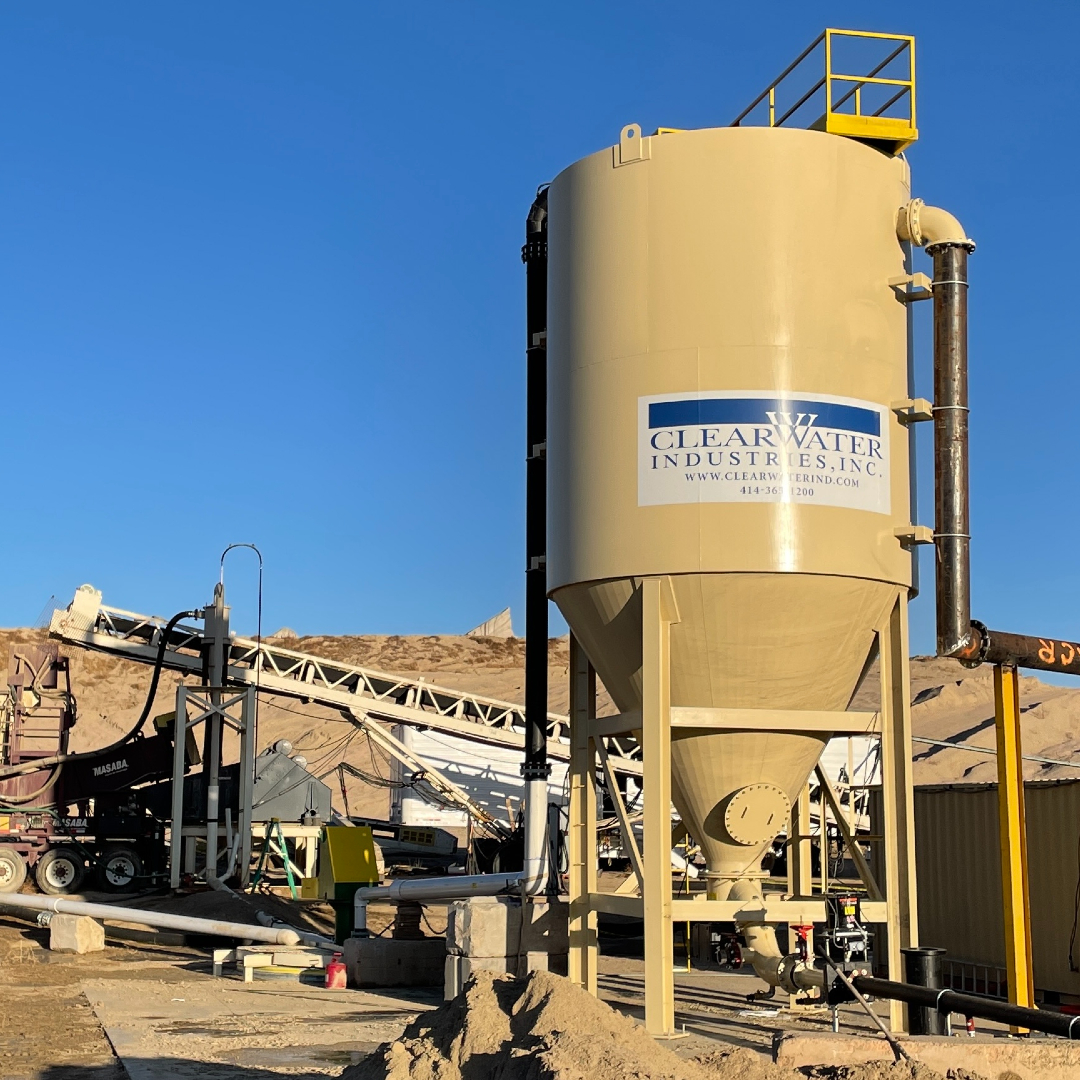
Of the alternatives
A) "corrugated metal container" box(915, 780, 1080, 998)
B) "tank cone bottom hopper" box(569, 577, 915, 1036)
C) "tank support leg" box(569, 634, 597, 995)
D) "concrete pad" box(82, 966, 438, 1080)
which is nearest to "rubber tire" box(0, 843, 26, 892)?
"concrete pad" box(82, 966, 438, 1080)

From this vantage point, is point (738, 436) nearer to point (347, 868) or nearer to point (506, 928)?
point (506, 928)

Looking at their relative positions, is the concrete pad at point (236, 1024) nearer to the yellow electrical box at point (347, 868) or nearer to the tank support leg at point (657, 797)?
the yellow electrical box at point (347, 868)

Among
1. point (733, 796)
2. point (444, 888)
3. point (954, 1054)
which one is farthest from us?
point (444, 888)

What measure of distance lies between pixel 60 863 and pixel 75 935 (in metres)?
6.44

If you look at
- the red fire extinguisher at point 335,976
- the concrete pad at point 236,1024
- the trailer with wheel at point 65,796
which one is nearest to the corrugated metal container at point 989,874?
the concrete pad at point 236,1024

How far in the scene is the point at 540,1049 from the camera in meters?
8.22

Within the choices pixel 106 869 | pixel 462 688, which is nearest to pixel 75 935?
pixel 106 869

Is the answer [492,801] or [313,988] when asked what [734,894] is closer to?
[313,988]

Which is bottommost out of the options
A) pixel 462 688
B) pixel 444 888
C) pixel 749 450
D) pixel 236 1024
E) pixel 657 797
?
pixel 236 1024

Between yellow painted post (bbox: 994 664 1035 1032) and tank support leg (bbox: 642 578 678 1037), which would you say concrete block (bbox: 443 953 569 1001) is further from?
yellow painted post (bbox: 994 664 1035 1032)

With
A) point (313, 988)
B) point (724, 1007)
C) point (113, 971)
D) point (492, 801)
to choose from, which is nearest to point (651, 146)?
point (724, 1007)

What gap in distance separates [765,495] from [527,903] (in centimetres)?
543

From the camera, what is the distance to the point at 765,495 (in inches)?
510

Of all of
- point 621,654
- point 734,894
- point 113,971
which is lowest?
point 113,971
